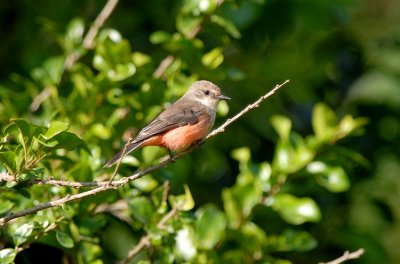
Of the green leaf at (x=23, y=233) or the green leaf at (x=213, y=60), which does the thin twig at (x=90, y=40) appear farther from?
the green leaf at (x=23, y=233)

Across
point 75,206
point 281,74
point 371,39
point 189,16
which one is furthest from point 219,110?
point 371,39

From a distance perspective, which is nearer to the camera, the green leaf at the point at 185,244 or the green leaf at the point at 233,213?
the green leaf at the point at 185,244

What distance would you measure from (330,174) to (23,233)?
7.34 feet

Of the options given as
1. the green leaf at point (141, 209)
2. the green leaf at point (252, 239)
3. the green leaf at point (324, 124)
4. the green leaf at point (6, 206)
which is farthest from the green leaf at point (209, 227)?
the green leaf at point (6, 206)

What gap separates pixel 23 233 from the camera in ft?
13.4

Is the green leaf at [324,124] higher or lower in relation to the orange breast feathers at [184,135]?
higher

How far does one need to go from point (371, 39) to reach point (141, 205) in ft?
12.1

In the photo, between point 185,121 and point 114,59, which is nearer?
point 114,59

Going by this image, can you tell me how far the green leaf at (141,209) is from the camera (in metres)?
4.80

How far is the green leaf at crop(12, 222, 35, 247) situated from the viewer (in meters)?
4.06

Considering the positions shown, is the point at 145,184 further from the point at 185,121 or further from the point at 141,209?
the point at 185,121

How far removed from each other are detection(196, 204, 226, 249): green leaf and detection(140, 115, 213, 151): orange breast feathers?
0.79 metres

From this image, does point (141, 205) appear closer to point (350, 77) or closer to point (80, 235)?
point (80, 235)

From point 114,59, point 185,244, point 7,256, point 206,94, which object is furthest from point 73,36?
point 7,256
